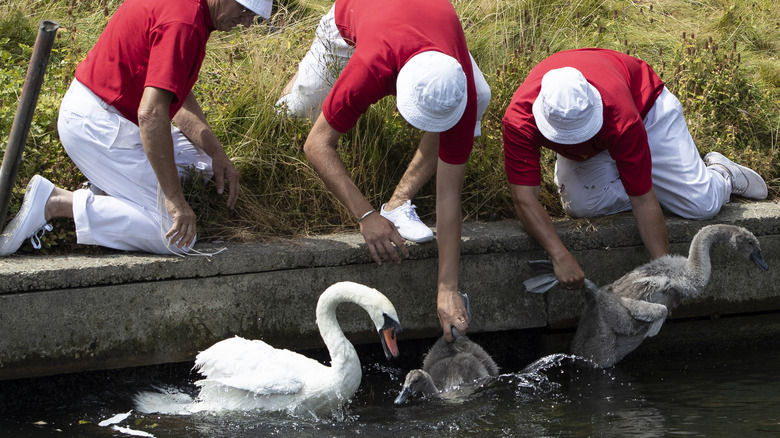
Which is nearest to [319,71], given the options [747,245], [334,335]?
[334,335]

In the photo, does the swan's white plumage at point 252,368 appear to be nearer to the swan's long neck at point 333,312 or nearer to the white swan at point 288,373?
the white swan at point 288,373

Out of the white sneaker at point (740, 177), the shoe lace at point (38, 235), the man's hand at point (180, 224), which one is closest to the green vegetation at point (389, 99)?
the shoe lace at point (38, 235)

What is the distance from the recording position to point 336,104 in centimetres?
484

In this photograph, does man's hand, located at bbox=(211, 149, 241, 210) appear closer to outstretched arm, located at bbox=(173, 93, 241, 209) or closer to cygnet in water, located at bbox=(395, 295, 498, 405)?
outstretched arm, located at bbox=(173, 93, 241, 209)

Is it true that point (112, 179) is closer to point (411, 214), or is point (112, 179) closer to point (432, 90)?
point (411, 214)

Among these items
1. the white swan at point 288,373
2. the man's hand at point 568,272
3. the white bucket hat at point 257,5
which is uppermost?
the white bucket hat at point 257,5

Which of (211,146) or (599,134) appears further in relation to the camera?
(211,146)

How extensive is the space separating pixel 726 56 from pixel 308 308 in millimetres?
4667

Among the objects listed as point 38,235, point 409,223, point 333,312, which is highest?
point 38,235

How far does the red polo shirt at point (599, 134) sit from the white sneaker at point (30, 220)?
9.64ft

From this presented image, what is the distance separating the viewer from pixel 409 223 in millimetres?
5527

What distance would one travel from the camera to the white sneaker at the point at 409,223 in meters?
5.45

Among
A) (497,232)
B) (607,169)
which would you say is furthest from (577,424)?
(607,169)

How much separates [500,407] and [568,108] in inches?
73.0
